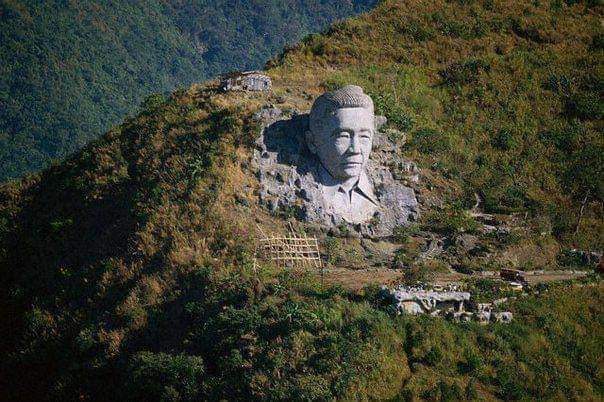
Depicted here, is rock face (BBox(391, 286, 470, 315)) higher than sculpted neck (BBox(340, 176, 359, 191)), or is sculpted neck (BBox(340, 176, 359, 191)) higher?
sculpted neck (BBox(340, 176, 359, 191))

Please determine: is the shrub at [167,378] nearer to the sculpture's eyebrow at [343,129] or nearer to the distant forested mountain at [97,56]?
the sculpture's eyebrow at [343,129]

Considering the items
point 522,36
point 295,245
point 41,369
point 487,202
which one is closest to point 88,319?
point 41,369

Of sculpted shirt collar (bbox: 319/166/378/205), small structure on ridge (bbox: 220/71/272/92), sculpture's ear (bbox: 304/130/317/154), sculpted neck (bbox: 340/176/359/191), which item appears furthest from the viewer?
small structure on ridge (bbox: 220/71/272/92)

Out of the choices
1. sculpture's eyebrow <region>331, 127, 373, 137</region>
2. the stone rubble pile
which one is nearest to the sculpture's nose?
sculpture's eyebrow <region>331, 127, 373, 137</region>

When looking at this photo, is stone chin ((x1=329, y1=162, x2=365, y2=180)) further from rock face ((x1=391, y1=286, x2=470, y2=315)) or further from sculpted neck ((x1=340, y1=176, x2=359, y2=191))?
rock face ((x1=391, y1=286, x2=470, y2=315))

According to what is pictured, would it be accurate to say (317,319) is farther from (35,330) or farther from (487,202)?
(487,202)
